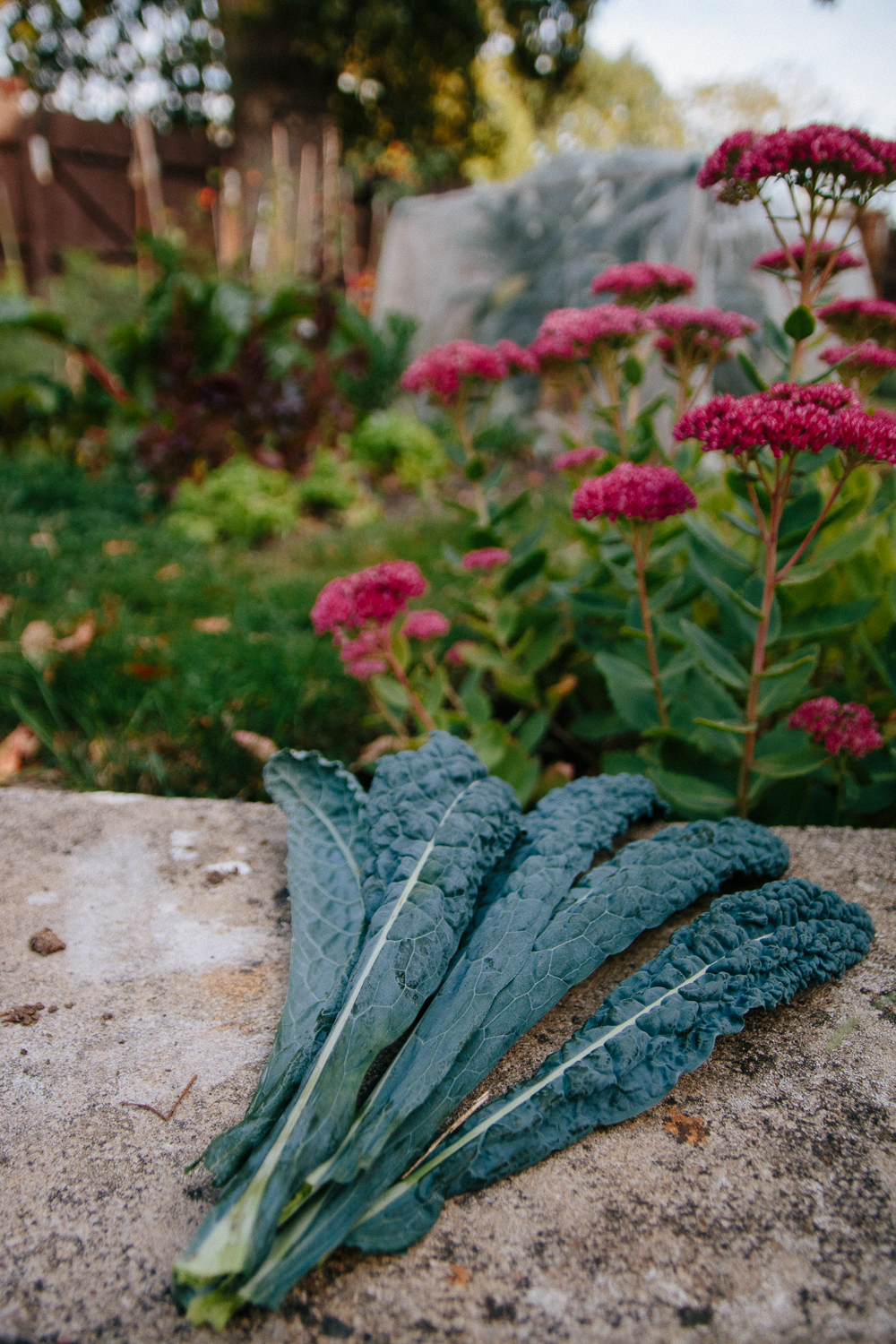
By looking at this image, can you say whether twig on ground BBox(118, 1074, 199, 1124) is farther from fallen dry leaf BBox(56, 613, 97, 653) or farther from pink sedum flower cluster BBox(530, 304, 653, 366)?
fallen dry leaf BBox(56, 613, 97, 653)

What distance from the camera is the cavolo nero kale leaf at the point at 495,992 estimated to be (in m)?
0.76

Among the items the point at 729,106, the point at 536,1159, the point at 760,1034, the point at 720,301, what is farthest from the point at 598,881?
the point at 729,106

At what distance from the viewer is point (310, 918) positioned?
1156mm

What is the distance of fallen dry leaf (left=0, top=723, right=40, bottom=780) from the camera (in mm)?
2117

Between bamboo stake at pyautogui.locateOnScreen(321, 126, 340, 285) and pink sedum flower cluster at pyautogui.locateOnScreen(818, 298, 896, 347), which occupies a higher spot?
bamboo stake at pyautogui.locateOnScreen(321, 126, 340, 285)

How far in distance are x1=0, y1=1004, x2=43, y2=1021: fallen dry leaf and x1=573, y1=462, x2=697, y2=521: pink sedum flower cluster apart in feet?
3.65

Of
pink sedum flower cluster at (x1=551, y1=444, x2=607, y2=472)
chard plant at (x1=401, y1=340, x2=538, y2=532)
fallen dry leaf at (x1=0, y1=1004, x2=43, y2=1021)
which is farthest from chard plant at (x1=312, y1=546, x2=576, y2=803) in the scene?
fallen dry leaf at (x1=0, y1=1004, x2=43, y2=1021)

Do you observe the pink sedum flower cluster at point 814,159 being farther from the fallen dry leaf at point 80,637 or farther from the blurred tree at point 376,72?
the blurred tree at point 376,72

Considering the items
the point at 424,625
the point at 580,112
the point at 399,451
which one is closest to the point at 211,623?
the point at 424,625

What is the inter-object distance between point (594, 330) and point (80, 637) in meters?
1.93

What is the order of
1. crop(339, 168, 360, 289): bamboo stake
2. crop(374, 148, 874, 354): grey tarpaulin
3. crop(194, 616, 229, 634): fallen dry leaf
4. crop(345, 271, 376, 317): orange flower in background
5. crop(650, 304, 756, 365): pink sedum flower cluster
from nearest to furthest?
crop(650, 304, 756, 365): pink sedum flower cluster
crop(194, 616, 229, 634): fallen dry leaf
crop(374, 148, 874, 354): grey tarpaulin
crop(345, 271, 376, 317): orange flower in background
crop(339, 168, 360, 289): bamboo stake

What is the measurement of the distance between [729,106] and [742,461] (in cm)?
4004

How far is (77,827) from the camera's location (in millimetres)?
1500

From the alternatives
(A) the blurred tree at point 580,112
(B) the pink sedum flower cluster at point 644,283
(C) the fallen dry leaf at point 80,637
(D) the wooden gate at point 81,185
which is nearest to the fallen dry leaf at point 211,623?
(C) the fallen dry leaf at point 80,637
